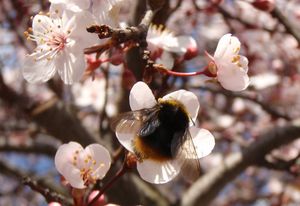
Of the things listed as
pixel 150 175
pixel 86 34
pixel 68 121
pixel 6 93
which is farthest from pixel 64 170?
pixel 6 93

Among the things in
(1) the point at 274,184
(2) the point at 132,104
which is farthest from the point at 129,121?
(1) the point at 274,184

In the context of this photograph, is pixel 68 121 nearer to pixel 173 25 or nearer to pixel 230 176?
pixel 230 176

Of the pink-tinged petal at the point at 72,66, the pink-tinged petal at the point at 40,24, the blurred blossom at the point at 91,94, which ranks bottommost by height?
the blurred blossom at the point at 91,94

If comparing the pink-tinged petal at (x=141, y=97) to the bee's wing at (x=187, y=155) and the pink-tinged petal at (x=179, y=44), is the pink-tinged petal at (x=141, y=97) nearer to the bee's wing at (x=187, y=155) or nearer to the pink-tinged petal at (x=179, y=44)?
the bee's wing at (x=187, y=155)

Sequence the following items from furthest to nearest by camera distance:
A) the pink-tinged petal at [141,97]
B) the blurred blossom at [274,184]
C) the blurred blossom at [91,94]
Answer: the blurred blossom at [274,184] → the blurred blossom at [91,94] → the pink-tinged petal at [141,97]

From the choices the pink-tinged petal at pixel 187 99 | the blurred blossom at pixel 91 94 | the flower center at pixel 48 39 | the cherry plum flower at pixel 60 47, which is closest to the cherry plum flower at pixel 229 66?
the pink-tinged petal at pixel 187 99

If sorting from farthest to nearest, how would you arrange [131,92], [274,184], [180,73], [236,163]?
[274,184], [236,163], [180,73], [131,92]

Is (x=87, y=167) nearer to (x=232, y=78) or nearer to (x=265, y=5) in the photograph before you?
(x=232, y=78)
